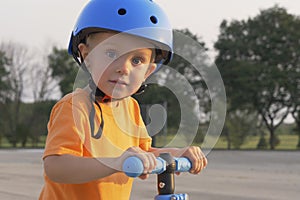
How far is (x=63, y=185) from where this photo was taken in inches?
86.0

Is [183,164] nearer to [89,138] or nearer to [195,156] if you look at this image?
[195,156]

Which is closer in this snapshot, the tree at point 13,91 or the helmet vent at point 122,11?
the helmet vent at point 122,11

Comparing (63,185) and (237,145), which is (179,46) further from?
(237,145)

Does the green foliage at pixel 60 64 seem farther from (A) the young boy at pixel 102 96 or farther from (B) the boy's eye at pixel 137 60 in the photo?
(B) the boy's eye at pixel 137 60

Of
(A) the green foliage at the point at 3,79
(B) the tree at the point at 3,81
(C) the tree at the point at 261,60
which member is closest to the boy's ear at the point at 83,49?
(C) the tree at the point at 261,60

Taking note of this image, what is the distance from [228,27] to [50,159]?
31359mm

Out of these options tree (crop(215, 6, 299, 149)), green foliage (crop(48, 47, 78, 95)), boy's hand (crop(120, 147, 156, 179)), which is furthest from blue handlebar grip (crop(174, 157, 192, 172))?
green foliage (crop(48, 47, 78, 95))

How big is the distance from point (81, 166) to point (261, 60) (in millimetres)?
29935

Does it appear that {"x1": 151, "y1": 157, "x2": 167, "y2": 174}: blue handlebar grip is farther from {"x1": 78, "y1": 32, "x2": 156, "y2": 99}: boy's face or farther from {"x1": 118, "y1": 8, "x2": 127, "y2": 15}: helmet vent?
{"x1": 118, "y1": 8, "x2": 127, "y2": 15}: helmet vent

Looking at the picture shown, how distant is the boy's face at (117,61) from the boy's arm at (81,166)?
1.03 ft

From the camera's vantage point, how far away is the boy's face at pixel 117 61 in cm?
204

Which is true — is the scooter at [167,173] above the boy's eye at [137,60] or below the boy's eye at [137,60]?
below

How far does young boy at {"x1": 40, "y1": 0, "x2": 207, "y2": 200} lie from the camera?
199cm

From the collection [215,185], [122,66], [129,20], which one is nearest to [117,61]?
[122,66]
